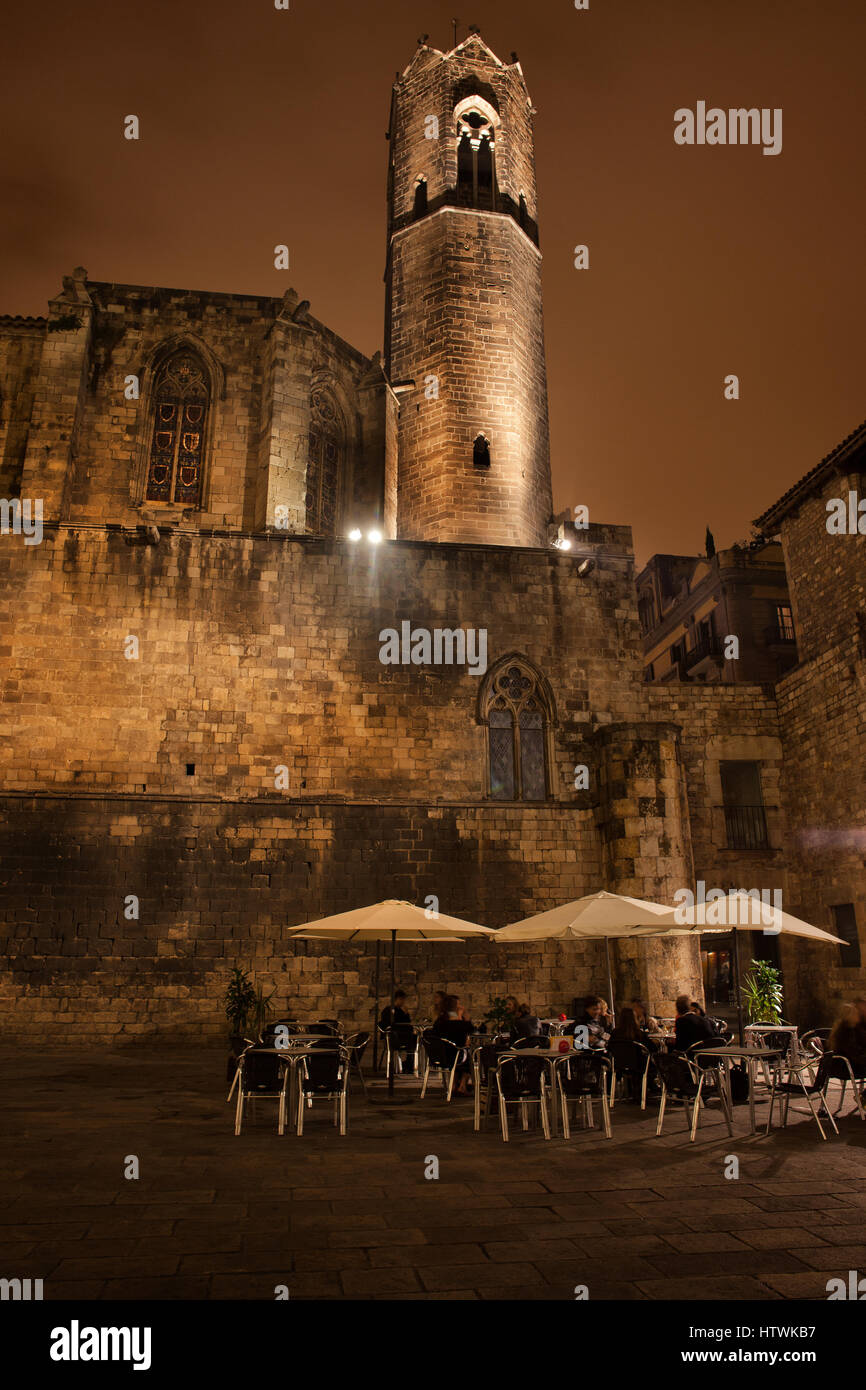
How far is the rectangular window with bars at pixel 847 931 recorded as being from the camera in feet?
52.6

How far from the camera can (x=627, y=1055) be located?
8.32 meters

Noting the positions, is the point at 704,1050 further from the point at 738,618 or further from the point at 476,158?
the point at 738,618

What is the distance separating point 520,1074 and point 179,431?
17304 millimetres

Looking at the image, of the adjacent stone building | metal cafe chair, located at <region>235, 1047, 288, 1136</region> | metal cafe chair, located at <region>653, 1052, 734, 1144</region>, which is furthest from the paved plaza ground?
the adjacent stone building

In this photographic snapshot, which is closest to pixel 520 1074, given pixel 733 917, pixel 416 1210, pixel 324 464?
pixel 416 1210

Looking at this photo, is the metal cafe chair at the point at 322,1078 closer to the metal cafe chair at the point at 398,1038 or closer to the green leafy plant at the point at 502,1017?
the metal cafe chair at the point at 398,1038

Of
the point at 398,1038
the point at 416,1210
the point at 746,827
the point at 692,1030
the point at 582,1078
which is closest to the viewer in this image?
the point at 416,1210

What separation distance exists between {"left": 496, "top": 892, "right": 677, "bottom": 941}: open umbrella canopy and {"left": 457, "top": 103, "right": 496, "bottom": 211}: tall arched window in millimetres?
21952

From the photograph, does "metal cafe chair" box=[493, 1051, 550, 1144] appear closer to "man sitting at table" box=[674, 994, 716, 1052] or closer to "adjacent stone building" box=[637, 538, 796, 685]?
"man sitting at table" box=[674, 994, 716, 1052]

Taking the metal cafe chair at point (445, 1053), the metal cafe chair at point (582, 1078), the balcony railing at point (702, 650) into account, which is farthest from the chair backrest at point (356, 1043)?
the balcony railing at point (702, 650)

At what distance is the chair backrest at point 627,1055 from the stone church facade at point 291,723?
20.4 ft

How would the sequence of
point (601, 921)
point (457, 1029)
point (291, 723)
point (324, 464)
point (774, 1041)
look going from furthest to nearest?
point (324, 464) < point (291, 723) < point (774, 1041) < point (457, 1029) < point (601, 921)
